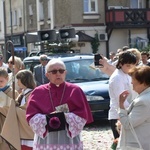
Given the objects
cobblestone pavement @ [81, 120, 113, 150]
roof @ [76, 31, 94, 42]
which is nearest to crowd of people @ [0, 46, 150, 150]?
cobblestone pavement @ [81, 120, 113, 150]

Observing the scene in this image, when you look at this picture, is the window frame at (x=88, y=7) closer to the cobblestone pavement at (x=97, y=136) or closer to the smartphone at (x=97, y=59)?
the cobblestone pavement at (x=97, y=136)

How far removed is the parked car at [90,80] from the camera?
38.9ft

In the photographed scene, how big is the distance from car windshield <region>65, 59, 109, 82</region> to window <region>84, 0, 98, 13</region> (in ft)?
79.6

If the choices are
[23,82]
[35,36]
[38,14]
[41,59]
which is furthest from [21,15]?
[23,82]

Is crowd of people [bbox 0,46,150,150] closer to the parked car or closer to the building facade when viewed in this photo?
the parked car

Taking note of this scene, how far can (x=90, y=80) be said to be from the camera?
508 inches

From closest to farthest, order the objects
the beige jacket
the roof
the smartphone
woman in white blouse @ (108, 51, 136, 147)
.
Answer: the beige jacket < woman in white blouse @ (108, 51, 136, 147) < the smartphone < the roof

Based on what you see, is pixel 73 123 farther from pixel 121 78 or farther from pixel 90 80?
pixel 90 80

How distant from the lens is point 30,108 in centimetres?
548

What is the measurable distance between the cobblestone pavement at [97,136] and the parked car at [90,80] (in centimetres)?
30

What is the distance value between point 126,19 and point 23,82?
30.4 metres

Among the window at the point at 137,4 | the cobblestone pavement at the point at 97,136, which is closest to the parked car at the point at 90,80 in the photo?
the cobblestone pavement at the point at 97,136

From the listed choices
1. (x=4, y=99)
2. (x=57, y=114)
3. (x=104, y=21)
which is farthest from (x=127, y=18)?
(x=57, y=114)

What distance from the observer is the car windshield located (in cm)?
1289
